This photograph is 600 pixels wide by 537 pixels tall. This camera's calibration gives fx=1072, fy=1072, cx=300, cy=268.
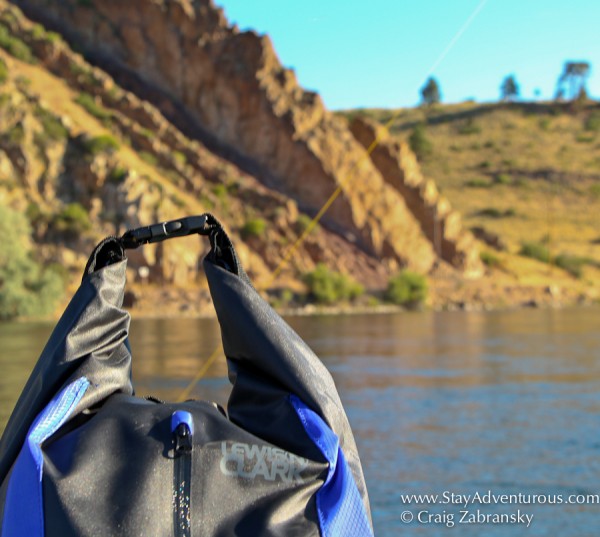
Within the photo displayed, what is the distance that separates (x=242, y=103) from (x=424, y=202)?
34.5 feet

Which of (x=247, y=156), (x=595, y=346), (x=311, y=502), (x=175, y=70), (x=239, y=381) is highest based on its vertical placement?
(x=175, y=70)

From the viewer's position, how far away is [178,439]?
5.14 ft

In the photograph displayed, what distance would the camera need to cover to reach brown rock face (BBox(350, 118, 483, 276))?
53.2 m

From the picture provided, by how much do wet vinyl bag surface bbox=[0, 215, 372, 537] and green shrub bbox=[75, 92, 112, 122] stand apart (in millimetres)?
48459

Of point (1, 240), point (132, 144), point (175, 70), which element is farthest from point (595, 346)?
point (175, 70)

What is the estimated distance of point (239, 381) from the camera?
176 cm

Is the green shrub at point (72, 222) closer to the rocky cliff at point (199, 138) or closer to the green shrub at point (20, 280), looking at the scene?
the rocky cliff at point (199, 138)

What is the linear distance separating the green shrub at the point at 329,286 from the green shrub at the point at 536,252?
59.6 ft

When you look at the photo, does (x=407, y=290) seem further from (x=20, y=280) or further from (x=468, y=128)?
(x=468, y=128)

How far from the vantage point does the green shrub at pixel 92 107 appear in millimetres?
49062

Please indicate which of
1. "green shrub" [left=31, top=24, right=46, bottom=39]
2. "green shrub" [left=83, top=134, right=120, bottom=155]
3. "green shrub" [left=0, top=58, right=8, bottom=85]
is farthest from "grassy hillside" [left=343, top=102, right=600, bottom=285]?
"green shrub" [left=0, top=58, right=8, bottom=85]

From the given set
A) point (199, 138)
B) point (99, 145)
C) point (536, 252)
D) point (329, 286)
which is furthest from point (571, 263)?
point (99, 145)

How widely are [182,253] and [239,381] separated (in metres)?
40.5

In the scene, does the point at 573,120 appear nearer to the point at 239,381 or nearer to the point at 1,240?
the point at 1,240
